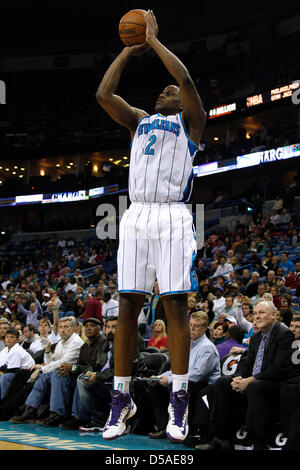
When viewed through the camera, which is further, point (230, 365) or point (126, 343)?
point (230, 365)

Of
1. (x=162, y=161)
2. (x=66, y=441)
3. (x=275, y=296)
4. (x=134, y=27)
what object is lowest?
(x=66, y=441)

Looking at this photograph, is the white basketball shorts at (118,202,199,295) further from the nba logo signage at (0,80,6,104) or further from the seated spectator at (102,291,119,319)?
the nba logo signage at (0,80,6,104)

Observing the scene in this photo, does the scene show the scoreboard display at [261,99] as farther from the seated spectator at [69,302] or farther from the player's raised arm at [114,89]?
the player's raised arm at [114,89]

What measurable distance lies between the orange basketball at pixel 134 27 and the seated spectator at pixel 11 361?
18.0 feet

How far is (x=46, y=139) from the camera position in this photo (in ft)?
103

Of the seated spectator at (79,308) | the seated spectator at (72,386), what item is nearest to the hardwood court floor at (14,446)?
the seated spectator at (72,386)

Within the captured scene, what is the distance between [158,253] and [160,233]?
0.11m

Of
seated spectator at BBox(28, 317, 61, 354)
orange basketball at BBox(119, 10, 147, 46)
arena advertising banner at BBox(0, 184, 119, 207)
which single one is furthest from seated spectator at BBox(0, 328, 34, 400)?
arena advertising banner at BBox(0, 184, 119, 207)

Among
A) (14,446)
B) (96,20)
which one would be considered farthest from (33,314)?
(96,20)

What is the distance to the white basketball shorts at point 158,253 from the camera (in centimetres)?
313

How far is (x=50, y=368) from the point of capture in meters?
7.27

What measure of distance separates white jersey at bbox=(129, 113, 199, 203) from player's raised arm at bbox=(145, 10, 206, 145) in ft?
0.19

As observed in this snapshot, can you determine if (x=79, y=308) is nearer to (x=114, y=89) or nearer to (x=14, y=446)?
(x=14, y=446)

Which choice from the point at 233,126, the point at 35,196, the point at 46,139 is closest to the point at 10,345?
the point at 233,126
